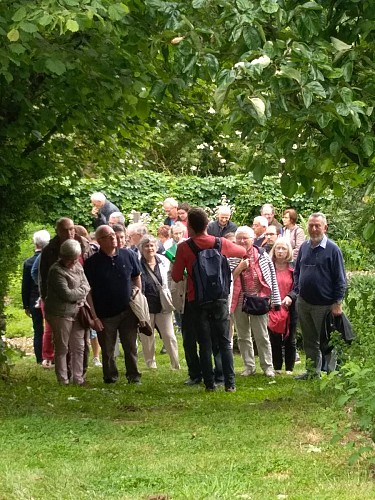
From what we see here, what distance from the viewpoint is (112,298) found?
44.3 ft

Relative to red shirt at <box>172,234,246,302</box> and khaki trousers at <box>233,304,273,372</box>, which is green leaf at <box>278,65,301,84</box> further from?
khaki trousers at <box>233,304,273,372</box>

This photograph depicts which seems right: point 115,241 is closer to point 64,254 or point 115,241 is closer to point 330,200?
point 64,254

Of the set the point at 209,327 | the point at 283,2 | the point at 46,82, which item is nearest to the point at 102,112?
the point at 46,82

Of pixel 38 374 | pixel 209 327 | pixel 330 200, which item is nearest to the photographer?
pixel 209 327

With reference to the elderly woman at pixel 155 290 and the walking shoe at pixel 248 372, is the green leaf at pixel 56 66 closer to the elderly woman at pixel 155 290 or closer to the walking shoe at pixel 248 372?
the elderly woman at pixel 155 290

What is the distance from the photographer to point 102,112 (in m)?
12.2

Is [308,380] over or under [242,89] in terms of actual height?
under

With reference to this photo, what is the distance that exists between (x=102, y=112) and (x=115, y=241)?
1.84 metres

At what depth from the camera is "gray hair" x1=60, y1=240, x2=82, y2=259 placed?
42.9ft

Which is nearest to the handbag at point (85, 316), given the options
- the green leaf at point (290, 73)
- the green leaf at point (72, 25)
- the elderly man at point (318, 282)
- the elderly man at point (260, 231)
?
the elderly man at point (318, 282)

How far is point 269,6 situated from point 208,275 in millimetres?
5470

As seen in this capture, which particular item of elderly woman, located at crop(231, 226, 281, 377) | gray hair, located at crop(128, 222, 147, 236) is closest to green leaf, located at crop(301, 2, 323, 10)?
elderly woman, located at crop(231, 226, 281, 377)

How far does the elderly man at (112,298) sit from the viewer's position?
1348 cm

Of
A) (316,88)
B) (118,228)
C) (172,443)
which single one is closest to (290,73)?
(316,88)
